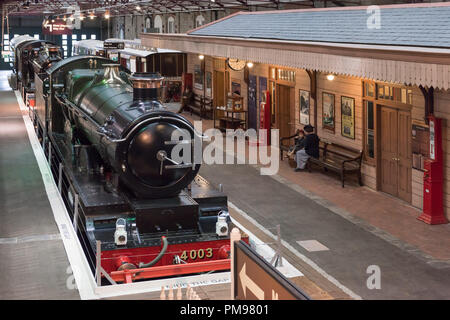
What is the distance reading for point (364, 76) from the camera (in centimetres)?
1055

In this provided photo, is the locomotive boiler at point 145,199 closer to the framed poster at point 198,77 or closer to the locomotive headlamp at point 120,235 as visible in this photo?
the locomotive headlamp at point 120,235

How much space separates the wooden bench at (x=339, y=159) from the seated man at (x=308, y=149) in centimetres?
14

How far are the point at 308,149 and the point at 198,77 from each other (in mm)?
12425

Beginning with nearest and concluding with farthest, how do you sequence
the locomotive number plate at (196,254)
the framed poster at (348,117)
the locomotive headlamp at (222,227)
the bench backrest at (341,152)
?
the locomotive number plate at (196,254) → the locomotive headlamp at (222,227) → the bench backrest at (341,152) → the framed poster at (348,117)

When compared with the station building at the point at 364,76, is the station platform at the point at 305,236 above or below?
below

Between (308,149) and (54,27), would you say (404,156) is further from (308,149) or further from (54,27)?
(54,27)

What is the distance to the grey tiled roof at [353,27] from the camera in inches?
436

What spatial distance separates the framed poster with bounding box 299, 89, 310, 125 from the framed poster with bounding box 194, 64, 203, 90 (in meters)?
10.0

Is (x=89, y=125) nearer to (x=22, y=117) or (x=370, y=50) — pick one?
(x=370, y=50)

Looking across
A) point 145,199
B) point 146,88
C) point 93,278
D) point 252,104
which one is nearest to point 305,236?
point 145,199

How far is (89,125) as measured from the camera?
1063 cm

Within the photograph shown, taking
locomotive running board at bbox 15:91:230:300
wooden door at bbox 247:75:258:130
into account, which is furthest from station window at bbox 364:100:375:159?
wooden door at bbox 247:75:258:130

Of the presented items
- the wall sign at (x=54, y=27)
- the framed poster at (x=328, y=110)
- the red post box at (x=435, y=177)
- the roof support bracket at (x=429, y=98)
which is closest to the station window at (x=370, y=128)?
the framed poster at (x=328, y=110)
